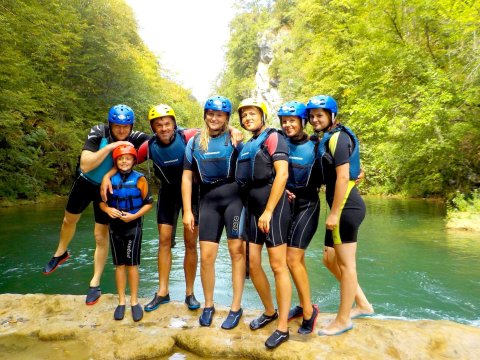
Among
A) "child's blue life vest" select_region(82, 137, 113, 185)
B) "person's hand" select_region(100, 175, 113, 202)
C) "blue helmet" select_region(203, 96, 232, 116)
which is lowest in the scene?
"person's hand" select_region(100, 175, 113, 202)

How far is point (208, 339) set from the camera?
345cm

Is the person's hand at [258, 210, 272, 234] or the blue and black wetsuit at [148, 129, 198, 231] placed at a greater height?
the blue and black wetsuit at [148, 129, 198, 231]

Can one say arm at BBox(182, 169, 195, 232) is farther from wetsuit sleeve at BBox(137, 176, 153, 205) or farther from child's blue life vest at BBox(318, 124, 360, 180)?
child's blue life vest at BBox(318, 124, 360, 180)

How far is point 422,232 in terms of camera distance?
11422 millimetres

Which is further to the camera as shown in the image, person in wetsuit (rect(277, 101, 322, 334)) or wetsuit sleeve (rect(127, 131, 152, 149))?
wetsuit sleeve (rect(127, 131, 152, 149))

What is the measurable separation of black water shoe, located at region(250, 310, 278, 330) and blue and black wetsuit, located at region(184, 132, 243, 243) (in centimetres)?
86

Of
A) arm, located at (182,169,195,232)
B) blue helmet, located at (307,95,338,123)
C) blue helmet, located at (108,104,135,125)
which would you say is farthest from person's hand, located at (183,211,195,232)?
blue helmet, located at (307,95,338,123)

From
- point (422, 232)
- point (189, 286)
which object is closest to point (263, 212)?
point (189, 286)

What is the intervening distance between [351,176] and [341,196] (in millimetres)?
297

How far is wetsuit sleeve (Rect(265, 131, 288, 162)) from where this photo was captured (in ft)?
11.2

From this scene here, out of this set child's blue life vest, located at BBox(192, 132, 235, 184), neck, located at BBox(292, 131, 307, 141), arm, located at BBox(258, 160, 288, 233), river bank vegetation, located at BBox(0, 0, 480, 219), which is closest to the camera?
arm, located at BBox(258, 160, 288, 233)

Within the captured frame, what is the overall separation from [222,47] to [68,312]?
5786cm

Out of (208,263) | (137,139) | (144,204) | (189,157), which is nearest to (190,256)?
(208,263)

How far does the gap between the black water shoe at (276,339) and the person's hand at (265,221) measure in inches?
35.5
